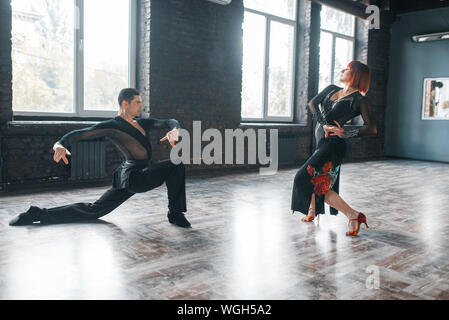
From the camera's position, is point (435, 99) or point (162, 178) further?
point (435, 99)

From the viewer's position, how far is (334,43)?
33.5 feet

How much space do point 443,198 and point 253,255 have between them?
11.9 ft

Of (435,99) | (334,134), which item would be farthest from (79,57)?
(435,99)

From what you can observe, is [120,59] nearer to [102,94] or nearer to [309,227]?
[102,94]

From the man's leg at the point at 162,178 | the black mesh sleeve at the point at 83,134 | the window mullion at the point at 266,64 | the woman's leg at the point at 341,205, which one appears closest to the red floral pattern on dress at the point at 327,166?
the woman's leg at the point at 341,205

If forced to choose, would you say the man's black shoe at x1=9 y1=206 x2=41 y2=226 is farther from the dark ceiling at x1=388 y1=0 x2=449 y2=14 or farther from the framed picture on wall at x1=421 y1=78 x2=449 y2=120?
the dark ceiling at x1=388 y1=0 x2=449 y2=14

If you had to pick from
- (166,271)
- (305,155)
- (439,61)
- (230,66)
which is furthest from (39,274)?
(439,61)

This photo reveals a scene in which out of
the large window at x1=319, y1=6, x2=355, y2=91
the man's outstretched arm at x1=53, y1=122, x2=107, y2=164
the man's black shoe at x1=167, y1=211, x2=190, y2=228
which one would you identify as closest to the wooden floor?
the man's black shoe at x1=167, y1=211, x2=190, y2=228

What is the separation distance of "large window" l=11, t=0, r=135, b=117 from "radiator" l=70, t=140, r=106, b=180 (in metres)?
0.54

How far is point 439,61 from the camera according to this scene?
1033 centimetres

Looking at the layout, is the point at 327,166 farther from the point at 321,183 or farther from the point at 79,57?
the point at 79,57

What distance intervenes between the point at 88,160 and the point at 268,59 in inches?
172

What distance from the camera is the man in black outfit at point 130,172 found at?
355 centimetres

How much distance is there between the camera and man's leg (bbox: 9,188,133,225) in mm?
3617
